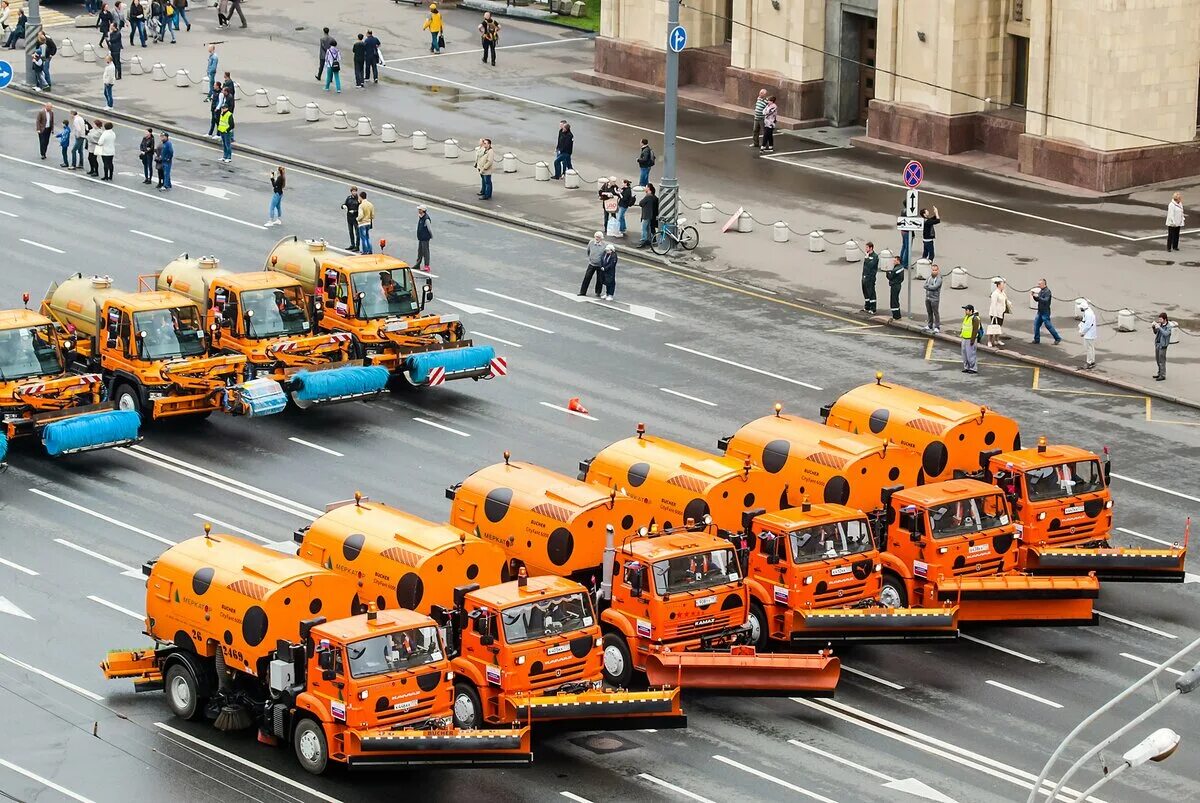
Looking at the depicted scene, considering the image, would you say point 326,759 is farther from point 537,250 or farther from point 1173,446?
point 537,250

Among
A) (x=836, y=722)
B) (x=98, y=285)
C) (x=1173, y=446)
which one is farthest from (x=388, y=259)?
(x=836, y=722)

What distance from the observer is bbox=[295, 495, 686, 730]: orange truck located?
105 feet

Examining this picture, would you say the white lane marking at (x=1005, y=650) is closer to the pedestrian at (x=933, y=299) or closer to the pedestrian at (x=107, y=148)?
the pedestrian at (x=933, y=299)

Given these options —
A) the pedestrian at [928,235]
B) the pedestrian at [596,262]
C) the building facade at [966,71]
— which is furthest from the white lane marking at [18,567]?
the building facade at [966,71]

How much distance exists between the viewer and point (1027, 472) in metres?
39.0

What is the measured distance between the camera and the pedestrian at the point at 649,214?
61156 millimetres

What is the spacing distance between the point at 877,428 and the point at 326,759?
13948 millimetres

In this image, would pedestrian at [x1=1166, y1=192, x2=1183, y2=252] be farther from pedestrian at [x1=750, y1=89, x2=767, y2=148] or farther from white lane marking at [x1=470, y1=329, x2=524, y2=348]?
white lane marking at [x1=470, y1=329, x2=524, y2=348]

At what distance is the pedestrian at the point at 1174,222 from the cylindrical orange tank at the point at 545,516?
27.7 metres

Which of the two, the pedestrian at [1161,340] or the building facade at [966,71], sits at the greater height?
the building facade at [966,71]

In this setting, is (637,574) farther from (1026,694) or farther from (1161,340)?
(1161,340)

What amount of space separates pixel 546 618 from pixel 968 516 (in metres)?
8.33

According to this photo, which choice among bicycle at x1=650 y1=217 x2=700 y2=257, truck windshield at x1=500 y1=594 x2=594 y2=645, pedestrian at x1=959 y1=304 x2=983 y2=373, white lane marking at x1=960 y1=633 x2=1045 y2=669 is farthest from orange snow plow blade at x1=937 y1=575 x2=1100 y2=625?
bicycle at x1=650 y1=217 x2=700 y2=257

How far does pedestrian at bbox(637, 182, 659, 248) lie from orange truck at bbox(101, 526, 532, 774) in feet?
94.0
